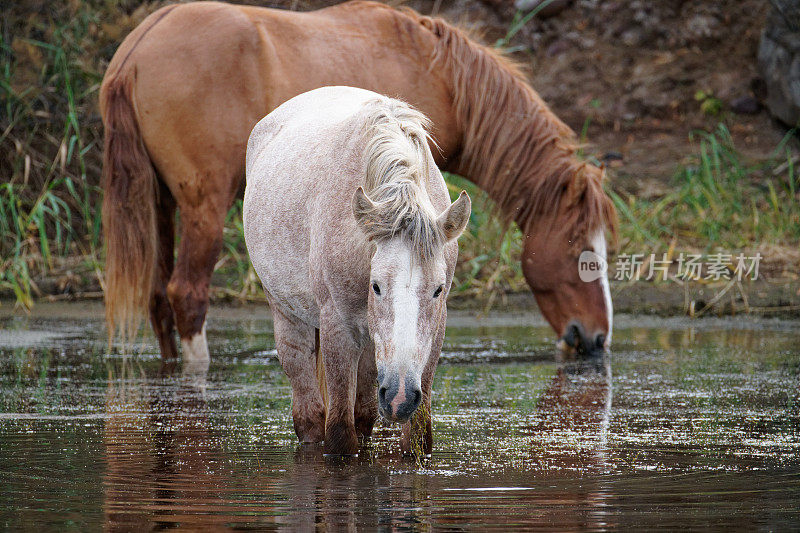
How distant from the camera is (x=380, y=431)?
4.62 metres

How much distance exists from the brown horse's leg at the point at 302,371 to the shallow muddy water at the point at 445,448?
116 mm

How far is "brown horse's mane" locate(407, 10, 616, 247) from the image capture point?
22.5 ft

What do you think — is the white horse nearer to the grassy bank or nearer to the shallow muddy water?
the shallow muddy water

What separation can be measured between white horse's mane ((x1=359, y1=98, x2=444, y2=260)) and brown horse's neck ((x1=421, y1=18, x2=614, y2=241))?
2795mm

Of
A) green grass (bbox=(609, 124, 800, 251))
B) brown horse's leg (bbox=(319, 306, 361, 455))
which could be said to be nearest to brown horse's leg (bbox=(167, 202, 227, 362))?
brown horse's leg (bbox=(319, 306, 361, 455))

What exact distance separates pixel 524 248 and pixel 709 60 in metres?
6.37

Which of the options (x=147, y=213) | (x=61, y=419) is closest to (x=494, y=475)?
(x=61, y=419)

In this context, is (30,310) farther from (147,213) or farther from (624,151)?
A: (624,151)

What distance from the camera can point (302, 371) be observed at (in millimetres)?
4430

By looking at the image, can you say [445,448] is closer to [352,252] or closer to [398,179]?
[352,252]

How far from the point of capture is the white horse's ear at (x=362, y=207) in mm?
3482

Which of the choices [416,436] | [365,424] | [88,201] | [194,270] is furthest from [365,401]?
[88,201]

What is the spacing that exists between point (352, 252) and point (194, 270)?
296 centimetres

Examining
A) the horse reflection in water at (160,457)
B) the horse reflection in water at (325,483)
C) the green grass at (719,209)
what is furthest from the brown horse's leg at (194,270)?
the green grass at (719,209)
